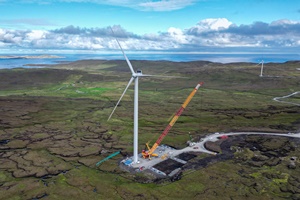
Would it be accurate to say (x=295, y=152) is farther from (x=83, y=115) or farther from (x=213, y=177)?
(x=83, y=115)

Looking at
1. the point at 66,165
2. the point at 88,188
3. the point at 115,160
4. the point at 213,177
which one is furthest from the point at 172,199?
the point at 66,165

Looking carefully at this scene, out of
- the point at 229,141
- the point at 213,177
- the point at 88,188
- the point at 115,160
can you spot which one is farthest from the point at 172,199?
the point at 229,141

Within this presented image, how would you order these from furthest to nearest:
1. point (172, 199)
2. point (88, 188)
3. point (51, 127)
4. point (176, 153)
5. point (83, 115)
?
point (83, 115)
point (51, 127)
point (176, 153)
point (88, 188)
point (172, 199)

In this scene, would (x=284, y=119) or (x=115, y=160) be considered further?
(x=284, y=119)

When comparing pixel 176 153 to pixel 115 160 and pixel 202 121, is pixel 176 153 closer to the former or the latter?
pixel 115 160

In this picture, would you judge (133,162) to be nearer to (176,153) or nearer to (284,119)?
(176,153)

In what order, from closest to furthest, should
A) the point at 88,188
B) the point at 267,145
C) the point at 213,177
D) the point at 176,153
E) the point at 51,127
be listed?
1. the point at 88,188
2. the point at 213,177
3. the point at 176,153
4. the point at 267,145
5. the point at 51,127

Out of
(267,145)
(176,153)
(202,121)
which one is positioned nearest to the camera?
(176,153)

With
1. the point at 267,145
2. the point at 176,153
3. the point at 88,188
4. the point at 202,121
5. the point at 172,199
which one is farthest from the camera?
the point at 202,121

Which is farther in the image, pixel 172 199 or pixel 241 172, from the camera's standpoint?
pixel 241 172
